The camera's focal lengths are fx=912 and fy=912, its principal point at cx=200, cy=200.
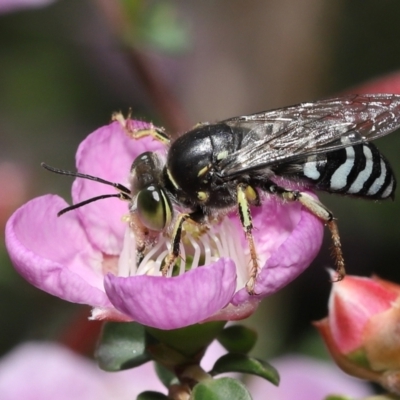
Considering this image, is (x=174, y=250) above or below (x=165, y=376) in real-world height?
above

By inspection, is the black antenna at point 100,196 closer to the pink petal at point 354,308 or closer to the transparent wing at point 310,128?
the transparent wing at point 310,128

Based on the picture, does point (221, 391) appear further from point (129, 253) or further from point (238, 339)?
point (129, 253)

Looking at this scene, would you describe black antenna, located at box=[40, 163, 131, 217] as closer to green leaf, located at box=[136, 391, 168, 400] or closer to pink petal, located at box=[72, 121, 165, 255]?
pink petal, located at box=[72, 121, 165, 255]

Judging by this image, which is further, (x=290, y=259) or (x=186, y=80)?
(x=186, y=80)

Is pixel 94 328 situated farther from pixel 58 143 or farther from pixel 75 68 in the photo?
pixel 75 68

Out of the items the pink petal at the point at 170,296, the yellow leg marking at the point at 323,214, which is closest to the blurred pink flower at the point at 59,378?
the yellow leg marking at the point at 323,214

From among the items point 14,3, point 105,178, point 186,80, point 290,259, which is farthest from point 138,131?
point 186,80
